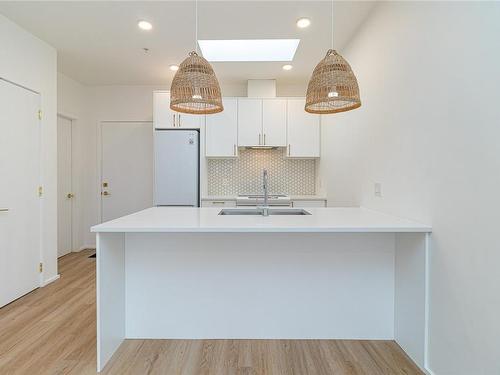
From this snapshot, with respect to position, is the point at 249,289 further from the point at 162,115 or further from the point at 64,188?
the point at 64,188

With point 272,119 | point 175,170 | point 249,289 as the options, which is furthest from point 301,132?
point 249,289

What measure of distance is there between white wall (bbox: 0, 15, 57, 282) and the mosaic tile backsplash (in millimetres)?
1984

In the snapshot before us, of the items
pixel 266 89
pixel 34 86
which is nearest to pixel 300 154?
pixel 266 89

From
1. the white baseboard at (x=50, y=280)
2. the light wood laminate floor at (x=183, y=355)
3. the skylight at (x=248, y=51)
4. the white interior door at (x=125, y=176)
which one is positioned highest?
the skylight at (x=248, y=51)

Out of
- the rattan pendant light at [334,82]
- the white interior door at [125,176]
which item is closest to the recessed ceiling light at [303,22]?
the rattan pendant light at [334,82]

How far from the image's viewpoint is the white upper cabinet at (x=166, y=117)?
13.0 feet

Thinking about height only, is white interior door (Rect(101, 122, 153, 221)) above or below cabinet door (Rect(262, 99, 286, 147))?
below

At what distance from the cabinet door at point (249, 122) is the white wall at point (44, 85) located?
2.20 m

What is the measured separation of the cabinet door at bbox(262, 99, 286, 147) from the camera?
4.10 meters

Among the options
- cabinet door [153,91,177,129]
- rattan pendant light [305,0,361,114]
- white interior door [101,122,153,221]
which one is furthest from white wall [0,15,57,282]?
rattan pendant light [305,0,361,114]

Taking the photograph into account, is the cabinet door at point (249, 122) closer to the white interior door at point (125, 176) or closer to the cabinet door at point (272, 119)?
the cabinet door at point (272, 119)

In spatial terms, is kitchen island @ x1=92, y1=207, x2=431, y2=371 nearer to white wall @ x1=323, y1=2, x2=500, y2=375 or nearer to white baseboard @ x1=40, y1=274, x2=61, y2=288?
white wall @ x1=323, y1=2, x2=500, y2=375

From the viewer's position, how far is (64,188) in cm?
430

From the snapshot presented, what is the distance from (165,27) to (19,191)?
2.09 meters
